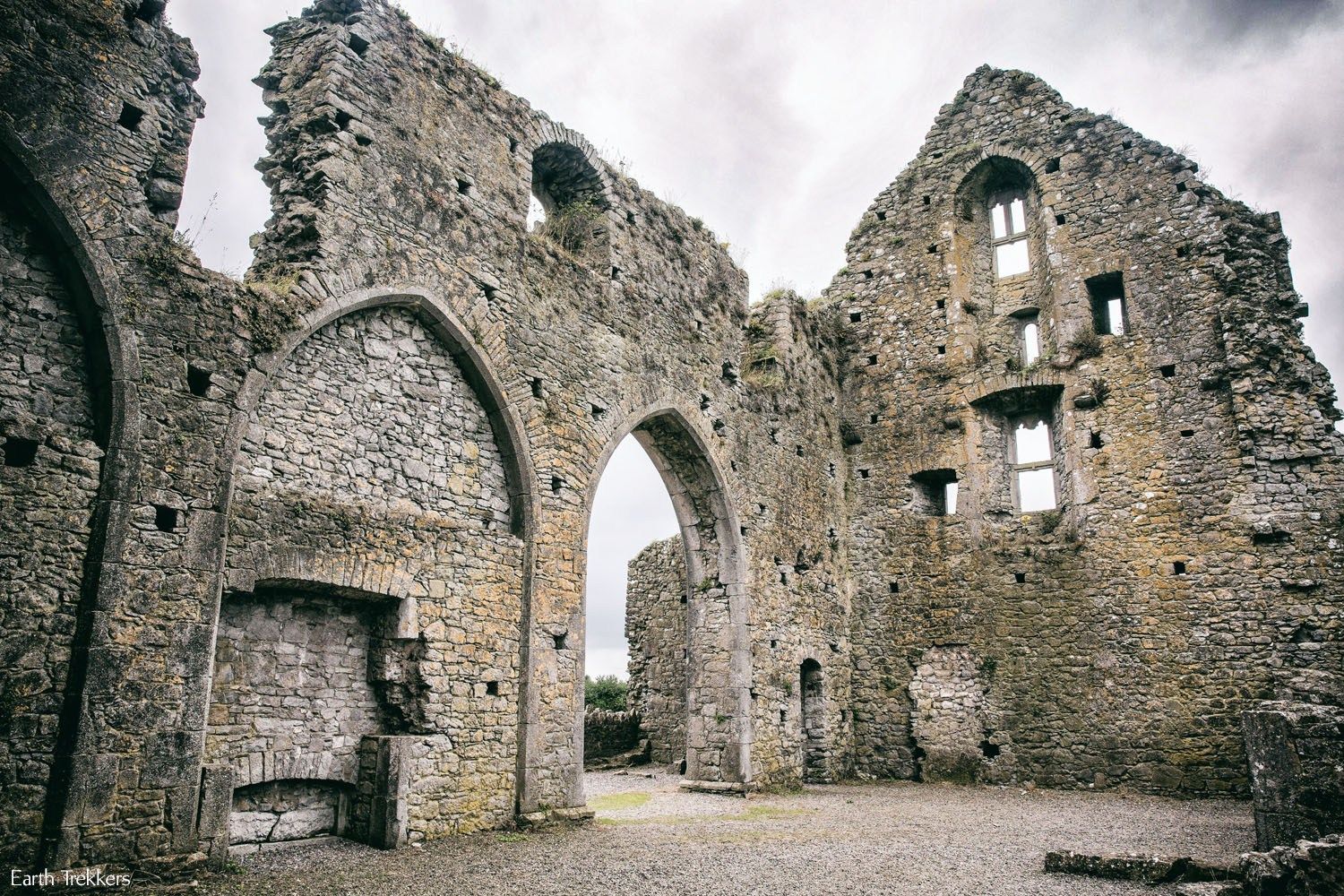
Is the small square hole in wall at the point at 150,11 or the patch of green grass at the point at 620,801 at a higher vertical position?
the small square hole in wall at the point at 150,11

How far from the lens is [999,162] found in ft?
54.1

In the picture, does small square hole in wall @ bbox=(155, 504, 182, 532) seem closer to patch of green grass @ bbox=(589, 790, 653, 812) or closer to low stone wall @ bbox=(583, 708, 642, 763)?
patch of green grass @ bbox=(589, 790, 653, 812)

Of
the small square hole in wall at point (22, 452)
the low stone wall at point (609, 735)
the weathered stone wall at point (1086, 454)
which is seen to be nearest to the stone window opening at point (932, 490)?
the weathered stone wall at point (1086, 454)

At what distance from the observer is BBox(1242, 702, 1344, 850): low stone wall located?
268 inches

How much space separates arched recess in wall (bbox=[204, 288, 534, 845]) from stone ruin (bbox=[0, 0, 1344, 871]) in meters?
0.04

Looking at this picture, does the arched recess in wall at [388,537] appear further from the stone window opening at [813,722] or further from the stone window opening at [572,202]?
the stone window opening at [813,722]

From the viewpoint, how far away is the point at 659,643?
1605 centimetres

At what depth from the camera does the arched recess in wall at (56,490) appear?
17.9 feet

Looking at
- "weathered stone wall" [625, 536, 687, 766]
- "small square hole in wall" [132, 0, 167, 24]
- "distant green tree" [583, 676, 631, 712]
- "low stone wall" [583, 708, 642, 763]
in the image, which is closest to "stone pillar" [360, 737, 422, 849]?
"small square hole in wall" [132, 0, 167, 24]

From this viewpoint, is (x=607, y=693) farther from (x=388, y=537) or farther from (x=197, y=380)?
(x=197, y=380)

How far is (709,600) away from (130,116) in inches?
355

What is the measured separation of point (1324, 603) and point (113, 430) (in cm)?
1414

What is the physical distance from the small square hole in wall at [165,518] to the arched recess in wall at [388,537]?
442 millimetres

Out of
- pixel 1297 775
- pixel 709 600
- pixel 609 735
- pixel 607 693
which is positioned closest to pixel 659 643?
pixel 609 735
